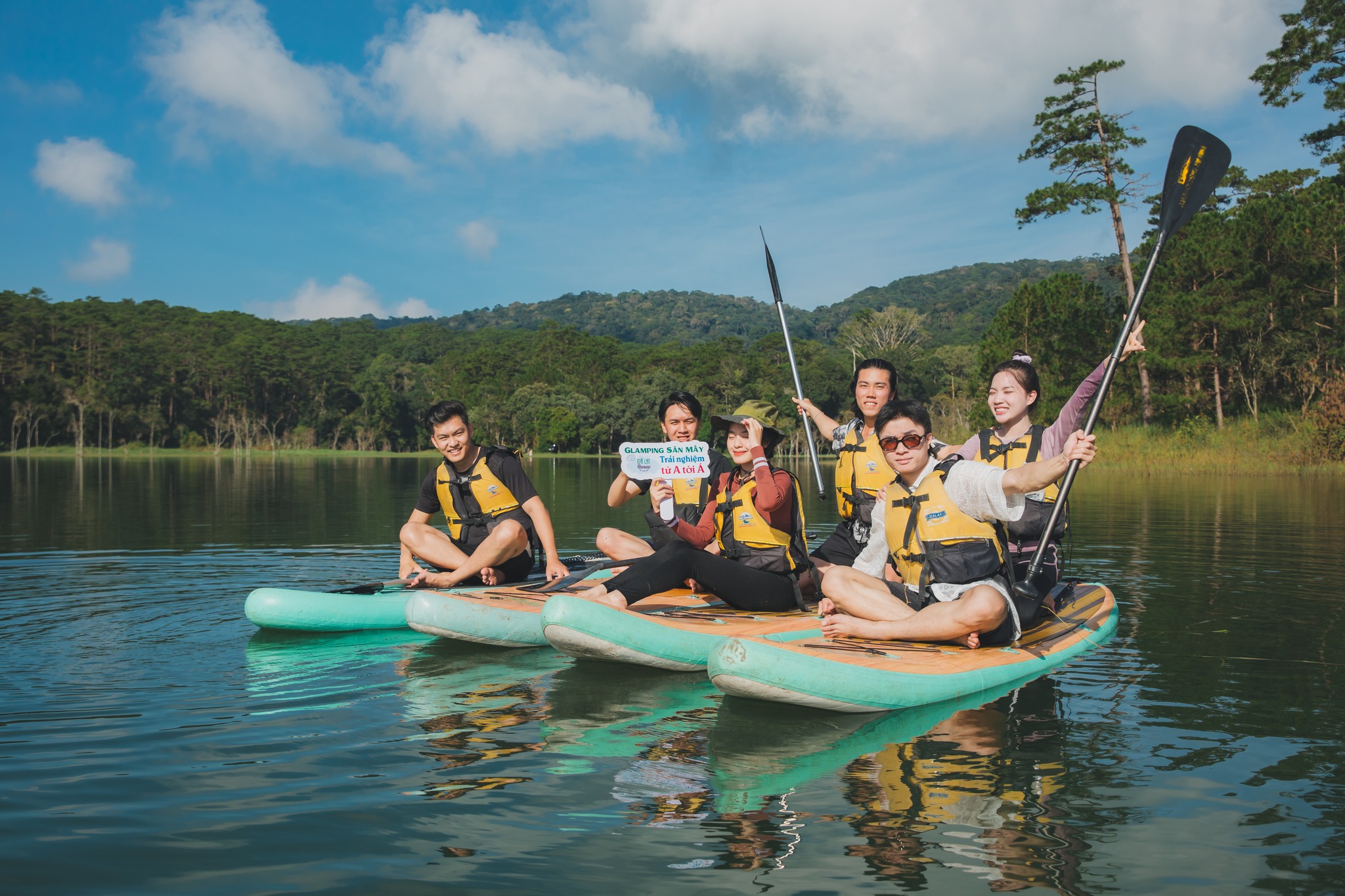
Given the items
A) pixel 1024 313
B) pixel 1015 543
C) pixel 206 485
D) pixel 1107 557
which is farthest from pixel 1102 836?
pixel 1024 313

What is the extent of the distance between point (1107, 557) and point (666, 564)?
632 centimetres

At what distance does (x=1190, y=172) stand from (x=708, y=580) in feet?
14.4

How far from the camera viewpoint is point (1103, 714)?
4.29 meters

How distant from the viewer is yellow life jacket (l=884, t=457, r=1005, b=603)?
4.52 metres

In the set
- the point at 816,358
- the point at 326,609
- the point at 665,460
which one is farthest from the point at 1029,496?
the point at 816,358

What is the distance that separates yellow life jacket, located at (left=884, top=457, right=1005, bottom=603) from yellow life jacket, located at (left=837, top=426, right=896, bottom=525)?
1044mm

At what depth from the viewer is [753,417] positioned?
5.61 m

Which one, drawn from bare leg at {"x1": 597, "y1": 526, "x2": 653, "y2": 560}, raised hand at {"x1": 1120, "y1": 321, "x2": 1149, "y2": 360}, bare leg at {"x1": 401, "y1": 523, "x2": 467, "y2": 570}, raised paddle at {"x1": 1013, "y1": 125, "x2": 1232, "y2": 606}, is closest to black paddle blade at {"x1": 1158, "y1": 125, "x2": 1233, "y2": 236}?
raised paddle at {"x1": 1013, "y1": 125, "x2": 1232, "y2": 606}

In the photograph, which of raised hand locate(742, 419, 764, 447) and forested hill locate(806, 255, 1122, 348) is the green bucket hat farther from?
forested hill locate(806, 255, 1122, 348)

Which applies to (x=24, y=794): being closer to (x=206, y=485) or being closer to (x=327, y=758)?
(x=327, y=758)

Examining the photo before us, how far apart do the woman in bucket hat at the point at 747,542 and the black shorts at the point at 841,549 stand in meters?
0.56

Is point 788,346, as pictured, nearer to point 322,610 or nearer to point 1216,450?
point 322,610

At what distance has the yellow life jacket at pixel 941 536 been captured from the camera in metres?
4.52

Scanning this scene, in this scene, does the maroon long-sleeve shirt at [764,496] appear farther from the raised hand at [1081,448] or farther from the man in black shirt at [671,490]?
the raised hand at [1081,448]
